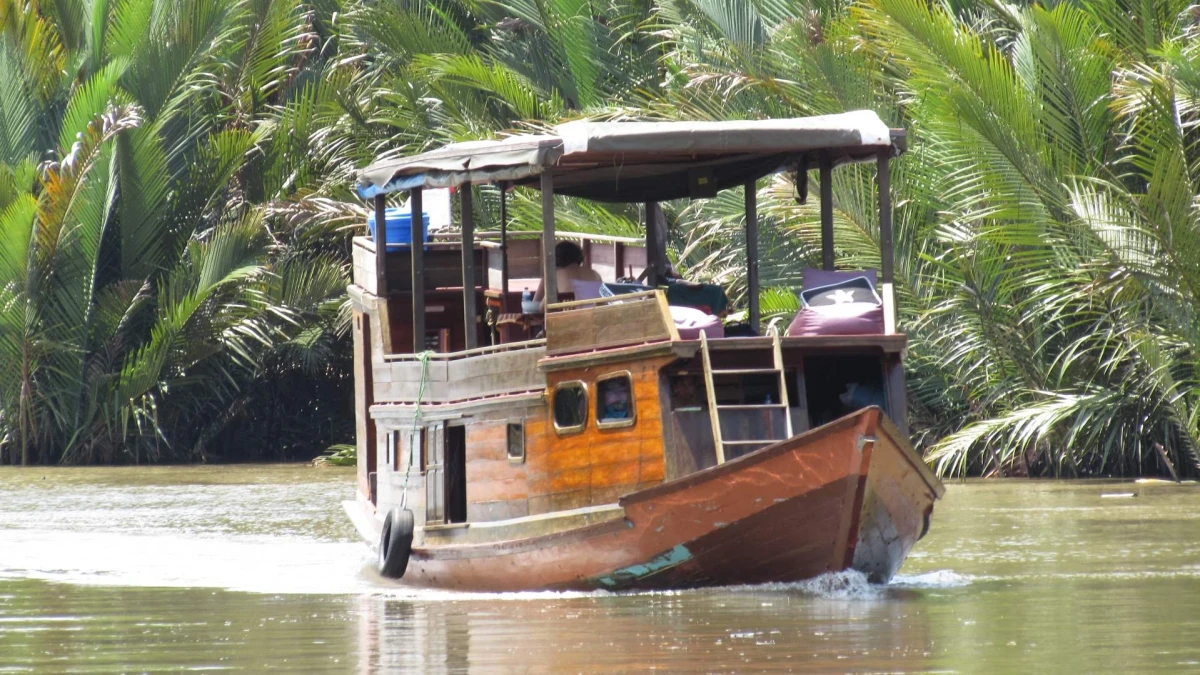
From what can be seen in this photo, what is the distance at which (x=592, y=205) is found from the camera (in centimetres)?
1791

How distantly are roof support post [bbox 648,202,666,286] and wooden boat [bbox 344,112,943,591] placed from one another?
0.96 metres

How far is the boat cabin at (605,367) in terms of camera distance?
9750mm

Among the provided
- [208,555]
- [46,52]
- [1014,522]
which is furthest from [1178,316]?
[46,52]

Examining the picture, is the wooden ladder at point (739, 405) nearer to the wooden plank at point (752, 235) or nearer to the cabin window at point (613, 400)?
the cabin window at point (613, 400)

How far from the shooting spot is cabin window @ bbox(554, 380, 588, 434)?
10.0 meters

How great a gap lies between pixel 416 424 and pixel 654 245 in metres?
2.43

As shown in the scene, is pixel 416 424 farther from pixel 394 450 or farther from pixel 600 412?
pixel 600 412

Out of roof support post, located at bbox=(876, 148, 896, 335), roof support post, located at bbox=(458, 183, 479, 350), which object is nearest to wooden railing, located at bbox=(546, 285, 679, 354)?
roof support post, located at bbox=(458, 183, 479, 350)

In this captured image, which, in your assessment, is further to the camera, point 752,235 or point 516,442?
point 752,235

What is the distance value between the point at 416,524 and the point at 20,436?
1082cm

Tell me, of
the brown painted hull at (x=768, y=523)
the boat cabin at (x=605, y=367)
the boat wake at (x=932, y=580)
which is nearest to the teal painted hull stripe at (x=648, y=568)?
the brown painted hull at (x=768, y=523)

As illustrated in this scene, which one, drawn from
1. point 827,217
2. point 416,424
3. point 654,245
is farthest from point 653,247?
point 416,424

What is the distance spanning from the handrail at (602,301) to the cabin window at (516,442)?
0.76 meters

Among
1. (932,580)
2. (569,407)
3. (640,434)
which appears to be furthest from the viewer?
(932,580)
